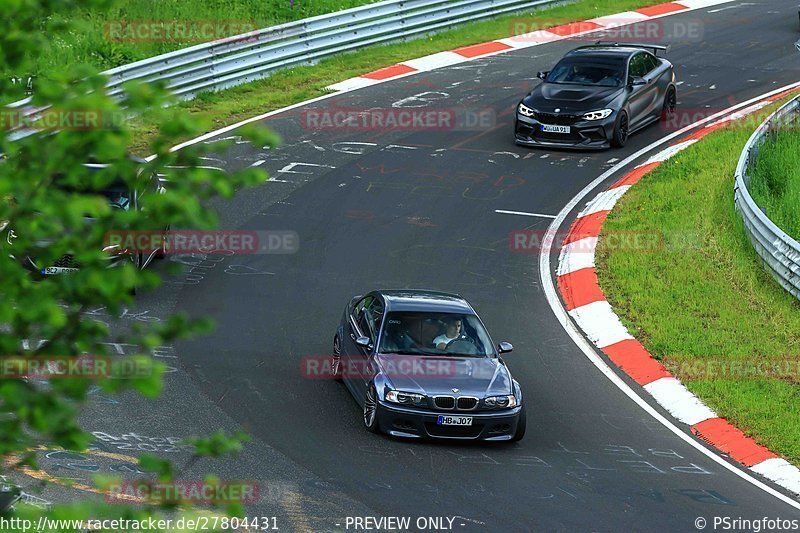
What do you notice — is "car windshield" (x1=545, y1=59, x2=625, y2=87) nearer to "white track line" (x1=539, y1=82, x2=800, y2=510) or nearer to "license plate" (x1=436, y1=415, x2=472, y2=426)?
"white track line" (x1=539, y1=82, x2=800, y2=510)

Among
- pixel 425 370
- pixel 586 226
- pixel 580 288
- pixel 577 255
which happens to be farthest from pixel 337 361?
pixel 586 226

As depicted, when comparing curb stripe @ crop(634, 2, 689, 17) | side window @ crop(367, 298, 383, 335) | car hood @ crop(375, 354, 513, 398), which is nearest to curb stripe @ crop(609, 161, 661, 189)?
side window @ crop(367, 298, 383, 335)

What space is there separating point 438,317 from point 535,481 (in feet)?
8.53

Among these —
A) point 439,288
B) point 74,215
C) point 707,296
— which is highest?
point 74,215

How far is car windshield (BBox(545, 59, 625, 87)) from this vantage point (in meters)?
23.0

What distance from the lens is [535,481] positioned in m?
11.2

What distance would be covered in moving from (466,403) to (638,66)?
13319mm

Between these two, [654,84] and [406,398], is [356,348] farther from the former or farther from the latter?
[654,84]

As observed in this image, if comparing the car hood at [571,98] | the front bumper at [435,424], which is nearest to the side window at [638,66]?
the car hood at [571,98]

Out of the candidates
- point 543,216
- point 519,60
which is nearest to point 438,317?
point 543,216

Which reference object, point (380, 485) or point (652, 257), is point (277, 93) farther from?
point (380, 485)

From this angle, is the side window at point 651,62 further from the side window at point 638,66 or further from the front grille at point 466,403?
the front grille at point 466,403

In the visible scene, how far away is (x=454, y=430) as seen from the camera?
12.0 m

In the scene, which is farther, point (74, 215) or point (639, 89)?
point (639, 89)
